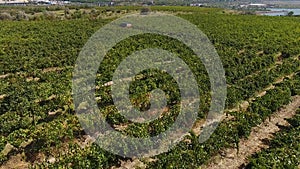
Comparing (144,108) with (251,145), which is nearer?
(251,145)

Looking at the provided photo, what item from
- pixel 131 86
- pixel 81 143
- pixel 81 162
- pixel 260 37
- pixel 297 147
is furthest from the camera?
pixel 260 37

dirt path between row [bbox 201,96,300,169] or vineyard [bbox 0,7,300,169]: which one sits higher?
vineyard [bbox 0,7,300,169]

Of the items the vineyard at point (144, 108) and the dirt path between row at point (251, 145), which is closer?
the vineyard at point (144, 108)

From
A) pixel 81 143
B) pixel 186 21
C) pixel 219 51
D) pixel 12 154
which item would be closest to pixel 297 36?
pixel 219 51

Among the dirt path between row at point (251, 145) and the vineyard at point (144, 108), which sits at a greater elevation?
the vineyard at point (144, 108)

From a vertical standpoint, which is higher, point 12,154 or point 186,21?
point 186,21

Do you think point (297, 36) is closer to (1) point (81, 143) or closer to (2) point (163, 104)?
(2) point (163, 104)

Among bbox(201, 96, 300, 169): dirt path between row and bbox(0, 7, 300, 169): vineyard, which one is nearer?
bbox(0, 7, 300, 169): vineyard

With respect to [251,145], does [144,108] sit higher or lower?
higher
